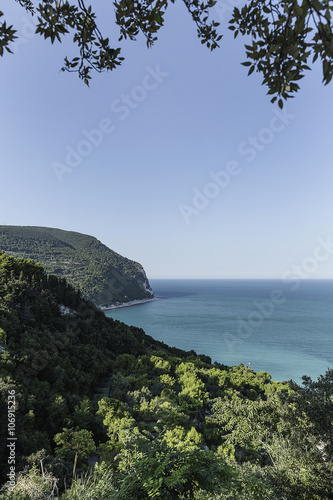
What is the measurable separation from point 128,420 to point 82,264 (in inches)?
5189

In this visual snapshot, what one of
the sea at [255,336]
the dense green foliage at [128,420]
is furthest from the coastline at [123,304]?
the dense green foliage at [128,420]

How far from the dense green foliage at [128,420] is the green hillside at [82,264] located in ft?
278

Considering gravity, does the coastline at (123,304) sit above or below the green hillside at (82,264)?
below

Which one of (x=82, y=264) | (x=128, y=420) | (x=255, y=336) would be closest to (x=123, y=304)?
(x=82, y=264)

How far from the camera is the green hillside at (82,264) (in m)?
116

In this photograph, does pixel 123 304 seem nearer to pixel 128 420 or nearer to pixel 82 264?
pixel 82 264

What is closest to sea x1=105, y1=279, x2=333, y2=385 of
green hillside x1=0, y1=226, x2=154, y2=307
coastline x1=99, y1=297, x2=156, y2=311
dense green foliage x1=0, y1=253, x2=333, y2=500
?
coastline x1=99, y1=297, x2=156, y2=311

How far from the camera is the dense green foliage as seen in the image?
409 centimetres

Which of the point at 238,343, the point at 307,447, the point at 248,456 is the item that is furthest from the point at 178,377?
the point at 238,343

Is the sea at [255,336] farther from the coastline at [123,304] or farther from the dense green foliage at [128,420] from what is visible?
the dense green foliage at [128,420]

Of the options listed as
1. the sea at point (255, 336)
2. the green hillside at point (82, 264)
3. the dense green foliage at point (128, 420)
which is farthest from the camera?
the green hillside at point (82, 264)

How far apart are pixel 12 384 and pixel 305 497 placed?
13.8 m

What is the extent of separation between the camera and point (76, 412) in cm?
1415

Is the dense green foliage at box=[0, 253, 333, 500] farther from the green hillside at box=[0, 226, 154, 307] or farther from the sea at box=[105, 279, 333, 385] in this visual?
the green hillside at box=[0, 226, 154, 307]
